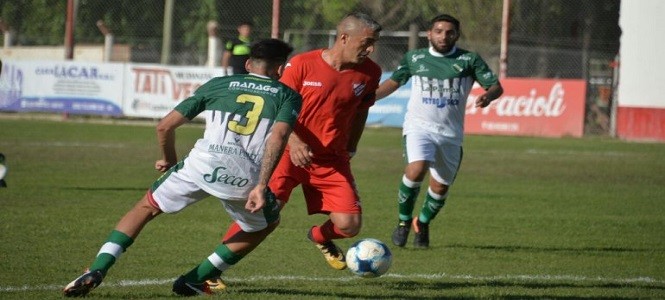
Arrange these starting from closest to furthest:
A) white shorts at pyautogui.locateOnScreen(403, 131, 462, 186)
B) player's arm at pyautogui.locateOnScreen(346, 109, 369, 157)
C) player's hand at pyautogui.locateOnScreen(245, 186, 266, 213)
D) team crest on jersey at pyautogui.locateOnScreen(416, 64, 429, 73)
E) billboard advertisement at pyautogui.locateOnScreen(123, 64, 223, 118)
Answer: player's hand at pyautogui.locateOnScreen(245, 186, 266, 213) → player's arm at pyautogui.locateOnScreen(346, 109, 369, 157) → white shorts at pyautogui.locateOnScreen(403, 131, 462, 186) → team crest on jersey at pyautogui.locateOnScreen(416, 64, 429, 73) → billboard advertisement at pyautogui.locateOnScreen(123, 64, 223, 118)

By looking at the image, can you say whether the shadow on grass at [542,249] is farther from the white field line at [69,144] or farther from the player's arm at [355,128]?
the white field line at [69,144]

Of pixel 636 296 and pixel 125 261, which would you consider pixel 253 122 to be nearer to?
pixel 125 261

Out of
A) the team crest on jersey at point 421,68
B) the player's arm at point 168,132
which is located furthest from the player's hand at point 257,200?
the team crest on jersey at point 421,68

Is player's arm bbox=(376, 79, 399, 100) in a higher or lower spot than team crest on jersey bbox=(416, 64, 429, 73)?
lower

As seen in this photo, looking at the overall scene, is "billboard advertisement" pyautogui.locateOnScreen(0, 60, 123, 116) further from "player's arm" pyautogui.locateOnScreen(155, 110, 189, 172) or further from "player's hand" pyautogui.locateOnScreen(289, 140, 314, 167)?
"player's arm" pyautogui.locateOnScreen(155, 110, 189, 172)

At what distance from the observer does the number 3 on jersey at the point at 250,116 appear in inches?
259

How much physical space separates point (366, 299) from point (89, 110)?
72.8 ft

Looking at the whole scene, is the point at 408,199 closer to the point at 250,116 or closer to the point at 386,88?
the point at 386,88

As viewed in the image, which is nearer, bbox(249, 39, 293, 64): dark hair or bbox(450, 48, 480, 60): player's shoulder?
bbox(249, 39, 293, 64): dark hair

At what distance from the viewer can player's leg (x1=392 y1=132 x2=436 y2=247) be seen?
10.1 metres

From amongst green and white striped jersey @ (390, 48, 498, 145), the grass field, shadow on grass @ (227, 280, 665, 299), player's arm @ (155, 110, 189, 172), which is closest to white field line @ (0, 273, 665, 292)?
the grass field

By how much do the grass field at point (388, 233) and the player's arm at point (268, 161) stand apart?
0.94 meters

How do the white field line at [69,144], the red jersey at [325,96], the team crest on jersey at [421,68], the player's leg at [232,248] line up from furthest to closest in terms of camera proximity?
1. the white field line at [69,144]
2. the team crest on jersey at [421,68]
3. the red jersey at [325,96]
4. the player's leg at [232,248]

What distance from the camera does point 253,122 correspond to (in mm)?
6621
